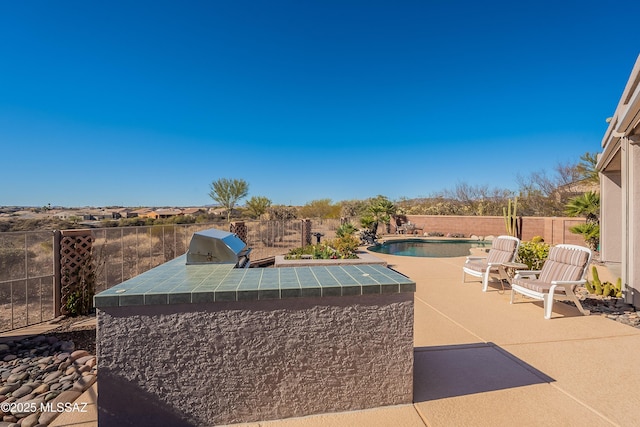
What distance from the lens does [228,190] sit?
1201 inches

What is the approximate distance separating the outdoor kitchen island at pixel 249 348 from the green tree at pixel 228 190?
94.8 ft

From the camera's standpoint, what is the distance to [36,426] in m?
2.48

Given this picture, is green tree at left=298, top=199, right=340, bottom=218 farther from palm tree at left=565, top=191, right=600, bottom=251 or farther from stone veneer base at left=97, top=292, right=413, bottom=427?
stone veneer base at left=97, top=292, right=413, bottom=427

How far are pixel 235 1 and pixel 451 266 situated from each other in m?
12.5

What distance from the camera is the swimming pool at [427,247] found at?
15.3m

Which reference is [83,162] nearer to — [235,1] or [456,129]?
[235,1]

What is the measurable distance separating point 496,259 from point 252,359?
22.7 feet

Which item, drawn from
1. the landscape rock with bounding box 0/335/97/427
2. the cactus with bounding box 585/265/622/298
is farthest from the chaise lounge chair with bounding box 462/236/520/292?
the landscape rock with bounding box 0/335/97/427

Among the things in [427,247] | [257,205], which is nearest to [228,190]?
[257,205]

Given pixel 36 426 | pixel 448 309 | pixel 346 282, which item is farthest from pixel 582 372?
pixel 36 426

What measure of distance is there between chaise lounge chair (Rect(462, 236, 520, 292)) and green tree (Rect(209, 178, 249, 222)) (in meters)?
26.2

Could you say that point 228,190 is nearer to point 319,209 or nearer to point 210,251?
point 319,209

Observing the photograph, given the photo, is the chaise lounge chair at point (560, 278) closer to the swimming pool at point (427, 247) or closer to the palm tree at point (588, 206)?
the palm tree at point (588, 206)

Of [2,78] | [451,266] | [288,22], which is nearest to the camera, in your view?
[451,266]
